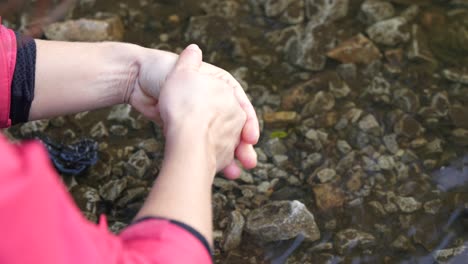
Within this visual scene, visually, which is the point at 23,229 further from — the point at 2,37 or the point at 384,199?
the point at 384,199

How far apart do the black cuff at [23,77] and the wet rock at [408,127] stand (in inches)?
53.1

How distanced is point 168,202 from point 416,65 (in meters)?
1.75

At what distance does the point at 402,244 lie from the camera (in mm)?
2207

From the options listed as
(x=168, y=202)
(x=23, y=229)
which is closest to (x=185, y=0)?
(x=168, y=202)

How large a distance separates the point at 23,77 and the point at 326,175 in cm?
110

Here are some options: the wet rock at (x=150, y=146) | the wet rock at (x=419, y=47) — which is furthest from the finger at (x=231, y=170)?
the wet rock at (x=419, y=47)

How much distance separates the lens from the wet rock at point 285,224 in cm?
224

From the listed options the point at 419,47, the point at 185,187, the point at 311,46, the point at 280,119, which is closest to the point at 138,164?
the point at 280,119

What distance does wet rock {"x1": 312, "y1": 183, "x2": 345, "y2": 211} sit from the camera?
2.35 meters

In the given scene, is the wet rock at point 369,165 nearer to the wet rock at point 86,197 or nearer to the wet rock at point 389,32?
the wet rock at point 389,32

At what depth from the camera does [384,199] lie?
235 cm

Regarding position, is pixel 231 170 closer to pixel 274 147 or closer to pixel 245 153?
pixel 245 153

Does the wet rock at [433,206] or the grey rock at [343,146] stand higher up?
the grey rock at [343,146]

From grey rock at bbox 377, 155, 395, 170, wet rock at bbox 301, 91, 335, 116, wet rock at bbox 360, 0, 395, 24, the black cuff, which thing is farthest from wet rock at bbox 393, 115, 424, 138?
the black cuff
